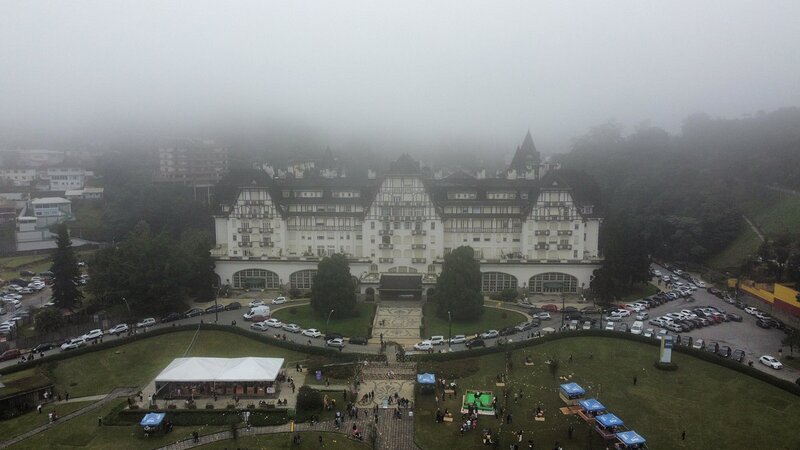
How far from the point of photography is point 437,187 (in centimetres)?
7744

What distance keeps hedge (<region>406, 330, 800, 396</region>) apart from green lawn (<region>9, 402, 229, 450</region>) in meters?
19.1

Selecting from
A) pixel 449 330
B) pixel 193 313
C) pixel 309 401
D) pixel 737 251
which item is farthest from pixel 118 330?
pixel 737 251

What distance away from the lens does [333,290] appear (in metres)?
61.3

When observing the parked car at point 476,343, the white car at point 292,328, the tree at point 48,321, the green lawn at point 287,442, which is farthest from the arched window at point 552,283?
the tree at point 48,321

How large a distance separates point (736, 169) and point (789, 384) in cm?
6965

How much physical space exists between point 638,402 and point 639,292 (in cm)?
3118

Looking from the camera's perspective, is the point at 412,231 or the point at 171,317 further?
the point at 412,231

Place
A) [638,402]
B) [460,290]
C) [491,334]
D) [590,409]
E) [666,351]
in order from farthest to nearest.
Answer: [460,290] < [491,334] < [666,351] < [638,402] < [590,409]

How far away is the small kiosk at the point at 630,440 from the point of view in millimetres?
35031

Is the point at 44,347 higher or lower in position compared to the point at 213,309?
lower

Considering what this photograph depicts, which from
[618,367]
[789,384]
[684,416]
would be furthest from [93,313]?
[789,384]

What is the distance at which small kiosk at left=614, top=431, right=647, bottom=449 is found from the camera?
3503cm

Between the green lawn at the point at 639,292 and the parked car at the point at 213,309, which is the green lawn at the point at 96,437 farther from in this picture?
the green lawn at the point at 639,292

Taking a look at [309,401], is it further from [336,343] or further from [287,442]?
[336,343]
